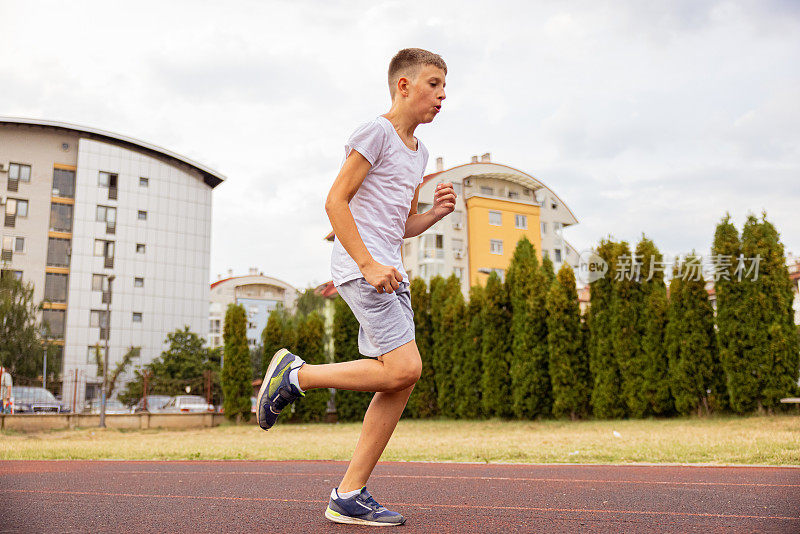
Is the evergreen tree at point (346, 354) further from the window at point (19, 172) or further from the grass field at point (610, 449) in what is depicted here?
the window at point (19, 172)

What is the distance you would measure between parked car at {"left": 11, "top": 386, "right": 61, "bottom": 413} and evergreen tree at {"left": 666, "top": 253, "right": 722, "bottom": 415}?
1996 centimetres

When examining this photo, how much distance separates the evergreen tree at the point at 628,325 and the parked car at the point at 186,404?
14894 mm

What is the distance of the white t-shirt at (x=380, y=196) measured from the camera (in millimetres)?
2740

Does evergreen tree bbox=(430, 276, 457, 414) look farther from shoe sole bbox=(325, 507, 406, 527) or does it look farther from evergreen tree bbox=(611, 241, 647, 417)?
shoe sole bbox=(325, 507, 406, 527)

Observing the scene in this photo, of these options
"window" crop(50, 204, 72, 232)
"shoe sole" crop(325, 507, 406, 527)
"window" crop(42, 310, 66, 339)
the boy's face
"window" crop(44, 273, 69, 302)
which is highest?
"window" crop(50, 204, 72, 232)

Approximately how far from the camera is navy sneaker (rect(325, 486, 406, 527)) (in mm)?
2721

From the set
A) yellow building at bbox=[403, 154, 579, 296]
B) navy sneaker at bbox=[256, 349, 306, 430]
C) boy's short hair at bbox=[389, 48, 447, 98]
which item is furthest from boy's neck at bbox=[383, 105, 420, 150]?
yellow building at bbox=[403, 154, 579, 296]

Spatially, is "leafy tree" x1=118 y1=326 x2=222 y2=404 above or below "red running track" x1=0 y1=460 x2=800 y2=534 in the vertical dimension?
above

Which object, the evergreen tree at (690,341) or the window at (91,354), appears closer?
the evergreen tree at (690,341)

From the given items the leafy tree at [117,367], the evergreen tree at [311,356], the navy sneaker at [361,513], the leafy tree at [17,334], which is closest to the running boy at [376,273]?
the navy sneaker at [361,513]

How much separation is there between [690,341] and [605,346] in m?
1.87

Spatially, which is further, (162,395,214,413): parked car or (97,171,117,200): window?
(97,171,117,200): window

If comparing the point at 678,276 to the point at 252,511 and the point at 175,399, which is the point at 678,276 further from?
the point at 175,399

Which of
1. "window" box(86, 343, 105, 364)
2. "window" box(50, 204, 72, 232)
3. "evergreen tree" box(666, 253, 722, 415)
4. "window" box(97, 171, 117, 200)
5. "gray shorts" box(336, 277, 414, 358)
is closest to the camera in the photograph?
"gray shorts" box(336, 277, 414, 358)
